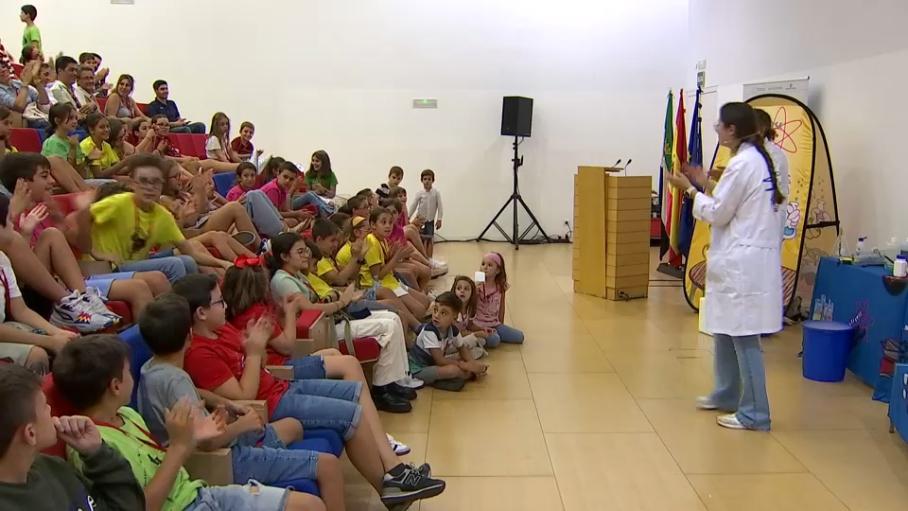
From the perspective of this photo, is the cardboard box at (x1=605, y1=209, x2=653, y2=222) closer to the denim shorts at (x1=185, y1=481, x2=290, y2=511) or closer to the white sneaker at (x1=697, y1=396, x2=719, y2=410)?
the white sneaker at (x1=697, y1=396, x2=719, y2=410)

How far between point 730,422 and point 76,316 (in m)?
3.11

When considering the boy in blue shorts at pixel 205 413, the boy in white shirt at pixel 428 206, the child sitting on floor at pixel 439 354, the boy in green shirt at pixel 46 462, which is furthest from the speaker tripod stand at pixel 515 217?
the boy in green shirt at pixel 46 462

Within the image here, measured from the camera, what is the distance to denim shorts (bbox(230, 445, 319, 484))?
7.95 ft

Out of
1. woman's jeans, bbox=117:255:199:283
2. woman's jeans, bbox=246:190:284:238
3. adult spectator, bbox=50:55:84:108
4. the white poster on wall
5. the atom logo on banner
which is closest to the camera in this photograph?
woman's jeans, bbox=117:255:199:283

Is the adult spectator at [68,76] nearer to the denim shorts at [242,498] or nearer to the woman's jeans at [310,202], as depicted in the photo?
the woman's jeans at [310,202]

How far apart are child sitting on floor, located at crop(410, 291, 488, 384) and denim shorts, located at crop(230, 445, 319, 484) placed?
6.59 feet

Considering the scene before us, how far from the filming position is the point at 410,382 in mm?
4391

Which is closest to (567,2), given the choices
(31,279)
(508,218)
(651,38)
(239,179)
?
(651,38)

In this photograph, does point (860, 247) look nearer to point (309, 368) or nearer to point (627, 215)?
point (627, 215)

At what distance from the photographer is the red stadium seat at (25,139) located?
5645 millimetres

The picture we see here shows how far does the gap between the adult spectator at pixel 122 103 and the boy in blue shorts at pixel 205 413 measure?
6094mm

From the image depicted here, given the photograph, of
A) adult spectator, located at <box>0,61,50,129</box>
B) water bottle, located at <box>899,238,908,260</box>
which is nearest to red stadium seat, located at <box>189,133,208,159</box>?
adult spectator, located at <box>0,61,50,129</box>

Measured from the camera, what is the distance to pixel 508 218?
11.1m

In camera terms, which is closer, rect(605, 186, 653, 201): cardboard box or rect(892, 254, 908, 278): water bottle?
rect(892, 254, 908, 278): water bottle
